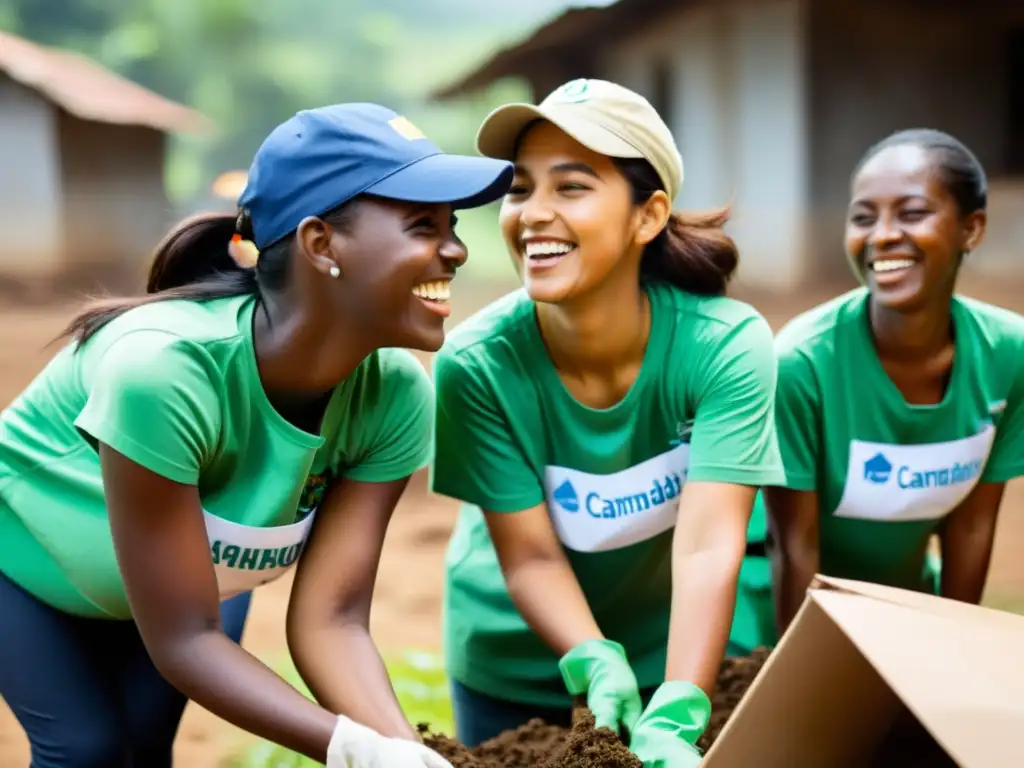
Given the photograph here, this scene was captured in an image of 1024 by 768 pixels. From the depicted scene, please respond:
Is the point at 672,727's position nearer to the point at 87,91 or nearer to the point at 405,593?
the point at 405,593

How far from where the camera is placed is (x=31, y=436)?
183cm

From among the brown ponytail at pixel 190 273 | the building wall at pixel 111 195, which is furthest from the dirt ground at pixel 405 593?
the building wall at pixel 111 195

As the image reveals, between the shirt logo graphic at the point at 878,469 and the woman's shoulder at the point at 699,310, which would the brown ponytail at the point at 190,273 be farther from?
the shirt logo graphic at the point at 878,469

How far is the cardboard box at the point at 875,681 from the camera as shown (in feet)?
3.67

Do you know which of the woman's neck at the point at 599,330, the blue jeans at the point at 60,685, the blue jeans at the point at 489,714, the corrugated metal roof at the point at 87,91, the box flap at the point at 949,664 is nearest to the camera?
the box flap at the point at 949,664

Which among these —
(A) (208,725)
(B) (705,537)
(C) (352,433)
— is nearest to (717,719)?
(B) (705,537)

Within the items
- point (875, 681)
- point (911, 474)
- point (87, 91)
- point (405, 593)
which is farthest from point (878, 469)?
point (87, 91)

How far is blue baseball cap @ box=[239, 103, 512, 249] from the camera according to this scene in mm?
1620

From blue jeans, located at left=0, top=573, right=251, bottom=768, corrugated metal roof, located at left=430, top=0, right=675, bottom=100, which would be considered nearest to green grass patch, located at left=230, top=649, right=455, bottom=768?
blue jeans, located at left=0, top=573, right=251, bottom=768

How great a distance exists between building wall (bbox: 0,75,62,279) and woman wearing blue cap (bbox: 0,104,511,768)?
29.4ft

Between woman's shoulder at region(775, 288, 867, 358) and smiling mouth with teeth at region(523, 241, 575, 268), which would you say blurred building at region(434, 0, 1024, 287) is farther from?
smiling mouth with teeth at region(523, 241, 575, 268)

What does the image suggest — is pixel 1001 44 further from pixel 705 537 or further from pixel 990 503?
pixel 705 537

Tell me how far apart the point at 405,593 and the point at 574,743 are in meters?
3.43

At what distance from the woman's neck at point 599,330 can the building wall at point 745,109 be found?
20.6 feet
